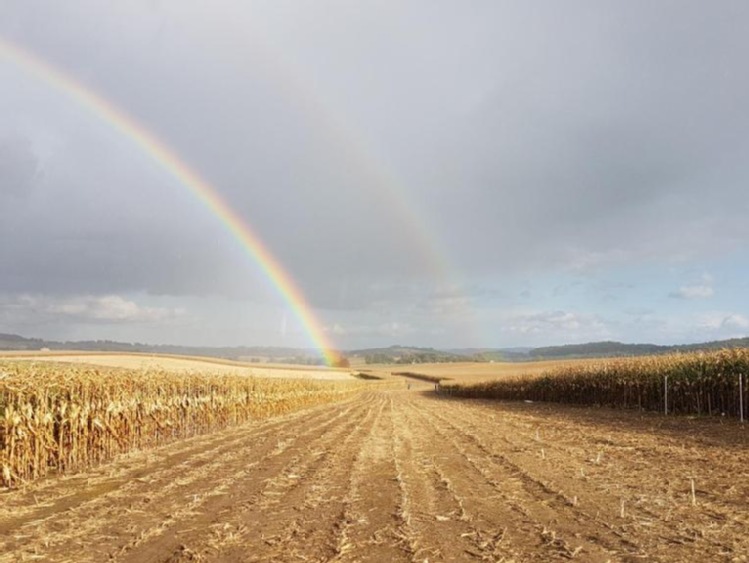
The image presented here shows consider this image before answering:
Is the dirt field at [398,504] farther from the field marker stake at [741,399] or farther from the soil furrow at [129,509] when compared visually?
the field marker stake at [741,399]

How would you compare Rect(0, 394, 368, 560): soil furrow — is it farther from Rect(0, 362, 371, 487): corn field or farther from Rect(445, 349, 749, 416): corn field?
Rect(445, 349, 749, 416): corn field

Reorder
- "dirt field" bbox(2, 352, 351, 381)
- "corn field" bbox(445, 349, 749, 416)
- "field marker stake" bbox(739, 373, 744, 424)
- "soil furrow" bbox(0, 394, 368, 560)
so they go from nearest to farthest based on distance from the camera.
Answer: "soil furrow" bbox(0, 394, 368, 560)
"field marker stake" bbox(739, 373, 744, 424)
"corn field" bbox(445, 349, 749, 416)
"dirt field" bbox(2, 352, 351, 381)

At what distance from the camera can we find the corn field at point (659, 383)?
1027 inches

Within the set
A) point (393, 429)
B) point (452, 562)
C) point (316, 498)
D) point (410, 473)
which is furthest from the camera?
point (393, 429)

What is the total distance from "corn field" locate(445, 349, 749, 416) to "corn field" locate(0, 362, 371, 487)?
22677 millimetres

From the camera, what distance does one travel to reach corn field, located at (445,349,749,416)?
26094 mm

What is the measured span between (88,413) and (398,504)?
9499 mm

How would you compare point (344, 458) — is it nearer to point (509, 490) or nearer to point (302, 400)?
point (509, 490)

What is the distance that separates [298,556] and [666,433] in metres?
18.2

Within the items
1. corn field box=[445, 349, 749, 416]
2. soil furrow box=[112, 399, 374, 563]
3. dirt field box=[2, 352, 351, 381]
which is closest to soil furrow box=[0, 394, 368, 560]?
soil furrow box=[112, 399, 374, 563]

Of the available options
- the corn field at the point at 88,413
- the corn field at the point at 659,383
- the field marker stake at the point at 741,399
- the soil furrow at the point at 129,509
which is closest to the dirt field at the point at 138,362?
the corn field at the point at 88,413

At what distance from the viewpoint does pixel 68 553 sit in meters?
7.61

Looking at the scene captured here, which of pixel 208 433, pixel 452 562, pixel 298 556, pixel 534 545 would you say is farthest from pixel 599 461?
pixel 208 433

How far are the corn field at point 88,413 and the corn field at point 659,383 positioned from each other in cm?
2268
